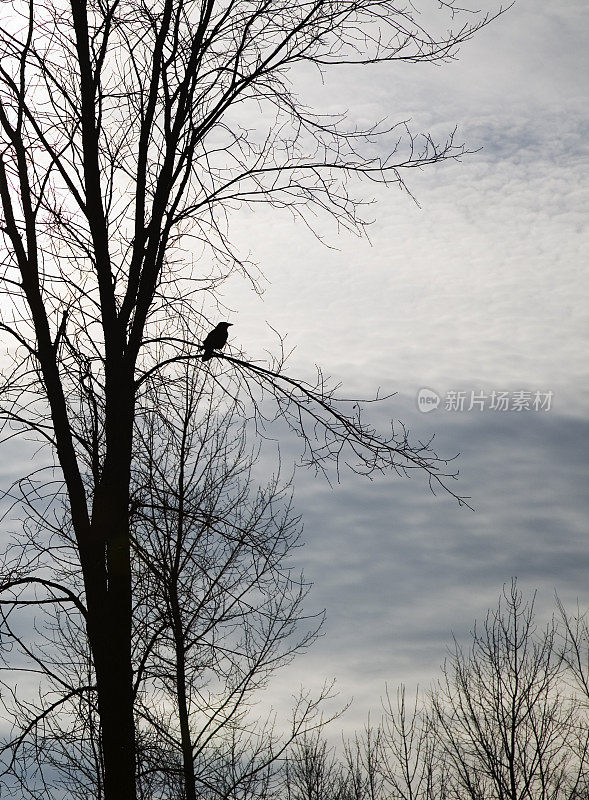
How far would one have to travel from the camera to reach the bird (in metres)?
6.21

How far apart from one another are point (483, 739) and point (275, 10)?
42.7 feet

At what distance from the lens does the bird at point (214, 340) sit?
621cm

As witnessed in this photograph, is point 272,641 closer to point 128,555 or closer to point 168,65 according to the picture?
point 128,555

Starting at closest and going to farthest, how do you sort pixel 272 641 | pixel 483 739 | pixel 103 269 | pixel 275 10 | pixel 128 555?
pixel 128 555, pixel 103 269, pixel 275 10, pixel 272 641, pixel 483 739

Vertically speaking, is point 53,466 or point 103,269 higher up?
point 103,269

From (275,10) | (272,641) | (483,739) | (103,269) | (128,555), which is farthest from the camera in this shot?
(483,739)

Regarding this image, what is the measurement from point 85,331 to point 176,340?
637 mm

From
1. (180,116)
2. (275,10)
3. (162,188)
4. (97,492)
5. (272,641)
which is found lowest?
(97,492)

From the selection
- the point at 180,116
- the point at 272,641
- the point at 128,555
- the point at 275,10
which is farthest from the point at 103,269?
the point at 272,641

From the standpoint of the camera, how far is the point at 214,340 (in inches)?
265

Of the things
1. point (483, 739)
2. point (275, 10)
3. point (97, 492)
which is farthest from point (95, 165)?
point (483, 739)

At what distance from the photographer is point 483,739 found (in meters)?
15.4

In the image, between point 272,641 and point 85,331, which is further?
point 272,641

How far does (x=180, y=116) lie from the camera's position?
20.1 feet
